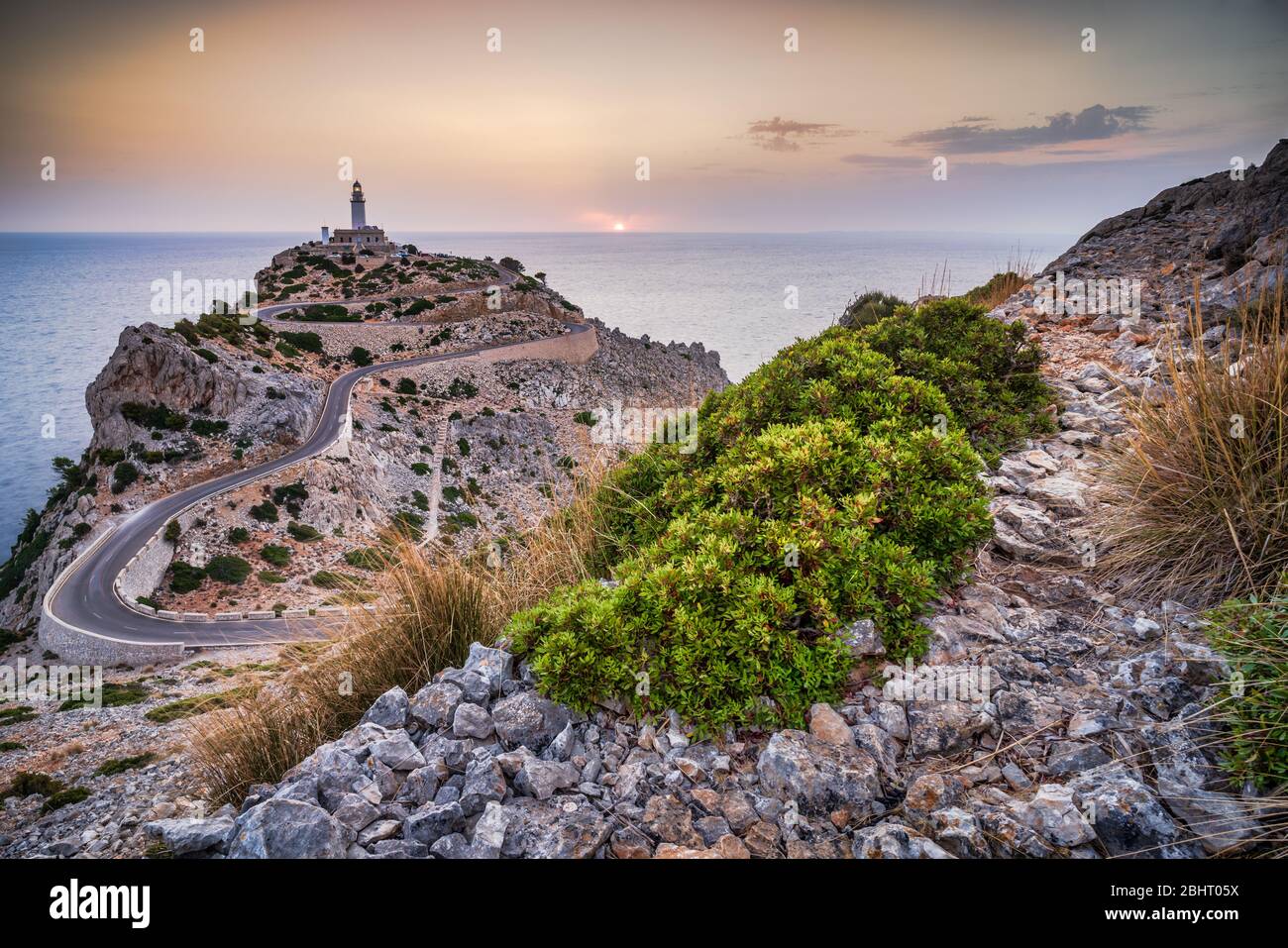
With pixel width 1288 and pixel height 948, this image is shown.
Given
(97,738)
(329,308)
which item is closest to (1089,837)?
(97,738)

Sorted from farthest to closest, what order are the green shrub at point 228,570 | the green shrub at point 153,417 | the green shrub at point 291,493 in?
the green shrub at point 153,417 < the green shrub at point 291,493 < the green shrub at point 228,570

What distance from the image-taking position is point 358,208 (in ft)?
298

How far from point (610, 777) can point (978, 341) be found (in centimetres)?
605

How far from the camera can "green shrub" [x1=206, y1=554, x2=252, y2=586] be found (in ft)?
111

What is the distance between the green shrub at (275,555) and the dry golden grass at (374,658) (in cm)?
3402

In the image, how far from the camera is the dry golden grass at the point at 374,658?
14.8 feet

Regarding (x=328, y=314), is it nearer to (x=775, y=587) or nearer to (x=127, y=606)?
(x=127, y=606)

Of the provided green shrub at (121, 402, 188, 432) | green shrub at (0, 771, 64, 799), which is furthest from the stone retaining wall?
green shrub at (121, 402, 188, 432)

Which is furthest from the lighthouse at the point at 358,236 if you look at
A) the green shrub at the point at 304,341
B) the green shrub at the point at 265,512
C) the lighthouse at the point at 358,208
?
the green shrub at the point at 265,512

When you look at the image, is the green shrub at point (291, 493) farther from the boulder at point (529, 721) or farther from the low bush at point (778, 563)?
the boulder at point (529, 721)

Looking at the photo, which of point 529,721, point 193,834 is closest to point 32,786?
point 193,834

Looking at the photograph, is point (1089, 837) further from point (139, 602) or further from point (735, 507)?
point (139, 602)

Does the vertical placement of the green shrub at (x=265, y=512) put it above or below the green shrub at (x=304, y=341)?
below
